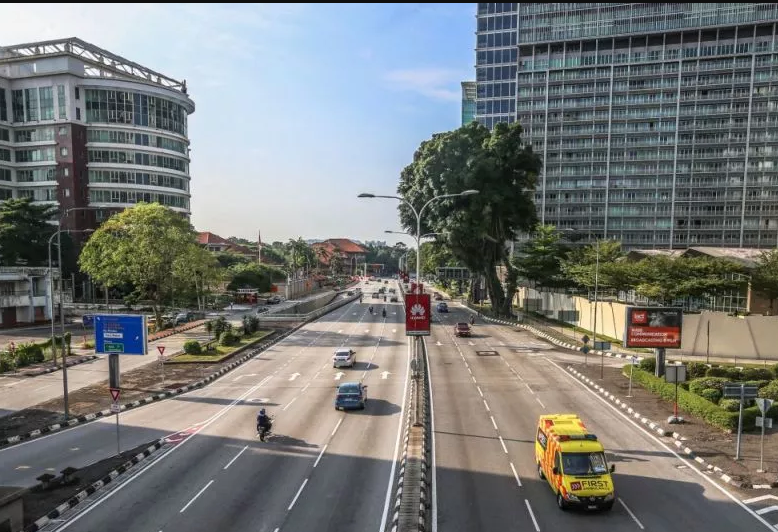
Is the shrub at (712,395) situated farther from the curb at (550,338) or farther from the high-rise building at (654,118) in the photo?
the high-rise building at (654,118)

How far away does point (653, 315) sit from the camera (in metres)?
34.1

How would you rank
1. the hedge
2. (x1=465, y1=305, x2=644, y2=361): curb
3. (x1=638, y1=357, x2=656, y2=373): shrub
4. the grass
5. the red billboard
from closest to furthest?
the red billboard < the hedge < (x1=638, y1=357, x2=656, y2=373): shrub < the grass < (x1=465, y1=305, x2=644, y2=361): curb

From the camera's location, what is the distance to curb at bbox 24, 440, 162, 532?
17.4 meters

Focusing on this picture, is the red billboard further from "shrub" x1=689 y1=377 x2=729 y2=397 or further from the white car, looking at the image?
"shrub" x1=689 y1=377 x2=729 y2=397

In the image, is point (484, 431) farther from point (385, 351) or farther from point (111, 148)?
point (111, 148)

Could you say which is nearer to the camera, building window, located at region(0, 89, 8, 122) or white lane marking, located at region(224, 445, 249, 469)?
white lane marking, located at region(224, 445, 249, 469)

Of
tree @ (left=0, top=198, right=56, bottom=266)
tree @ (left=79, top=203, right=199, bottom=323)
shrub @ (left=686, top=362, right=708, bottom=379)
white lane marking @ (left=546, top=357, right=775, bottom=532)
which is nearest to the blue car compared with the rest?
white lane marking @ (left=546, top=357, right=775, bottom=532)

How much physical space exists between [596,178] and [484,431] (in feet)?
346

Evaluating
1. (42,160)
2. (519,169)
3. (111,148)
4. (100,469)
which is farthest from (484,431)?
(42,160)

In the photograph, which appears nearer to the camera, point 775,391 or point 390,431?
point 390,431

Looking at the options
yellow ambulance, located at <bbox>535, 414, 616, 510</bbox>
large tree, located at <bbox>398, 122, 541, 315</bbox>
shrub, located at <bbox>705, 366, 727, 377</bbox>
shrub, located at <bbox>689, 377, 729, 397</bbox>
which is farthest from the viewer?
large tree, located at <bbox>398, 122, 541, 315</bbox>

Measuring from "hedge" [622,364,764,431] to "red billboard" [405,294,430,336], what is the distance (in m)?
14.8

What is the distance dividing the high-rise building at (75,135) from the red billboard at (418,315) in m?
80.7

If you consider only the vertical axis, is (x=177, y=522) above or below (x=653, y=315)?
below
